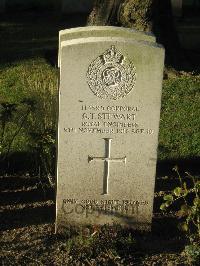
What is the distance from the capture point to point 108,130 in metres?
5.07

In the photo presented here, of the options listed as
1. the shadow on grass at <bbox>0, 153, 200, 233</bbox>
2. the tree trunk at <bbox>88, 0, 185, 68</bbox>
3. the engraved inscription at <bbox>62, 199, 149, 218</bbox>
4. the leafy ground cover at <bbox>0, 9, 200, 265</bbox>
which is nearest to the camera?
the leafy ground cover at <bbox>0, 9, 200, 265</bbox>

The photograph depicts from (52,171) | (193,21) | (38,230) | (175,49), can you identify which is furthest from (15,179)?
(193,21)

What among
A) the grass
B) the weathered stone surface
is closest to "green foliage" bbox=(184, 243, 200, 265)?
the weathered stone surface

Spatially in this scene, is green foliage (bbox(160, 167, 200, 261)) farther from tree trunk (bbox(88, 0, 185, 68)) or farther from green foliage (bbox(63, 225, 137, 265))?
tree trunk (bbox(88, 0, 185, 68))

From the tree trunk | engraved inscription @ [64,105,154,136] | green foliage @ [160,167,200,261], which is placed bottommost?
green foliage @ [160,167,200,261]

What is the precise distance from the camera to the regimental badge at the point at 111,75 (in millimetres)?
4887

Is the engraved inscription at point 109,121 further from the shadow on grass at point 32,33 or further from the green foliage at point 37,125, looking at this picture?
the shadow on grass at point 32,33

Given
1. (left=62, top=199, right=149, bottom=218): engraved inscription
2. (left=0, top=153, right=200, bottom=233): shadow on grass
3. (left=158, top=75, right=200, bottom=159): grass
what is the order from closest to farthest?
(left=62, top=199, right=149, bottom=218): engraved inscription < (left=0, top=153, right=200, bottom=233): shadow on grass < (left=158, top=75, right=200, bottom=159): grass

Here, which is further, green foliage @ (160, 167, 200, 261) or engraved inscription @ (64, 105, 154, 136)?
engraved inscription @ (64, 105, 154, 136)

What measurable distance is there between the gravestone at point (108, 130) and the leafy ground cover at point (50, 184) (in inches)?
8.7

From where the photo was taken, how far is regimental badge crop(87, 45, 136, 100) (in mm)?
4887

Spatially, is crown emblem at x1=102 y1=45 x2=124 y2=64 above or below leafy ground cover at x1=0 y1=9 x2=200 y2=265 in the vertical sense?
above

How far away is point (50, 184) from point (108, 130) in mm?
1323

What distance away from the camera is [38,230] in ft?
17.5
